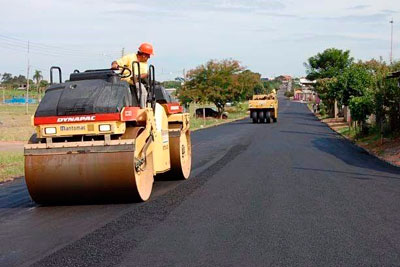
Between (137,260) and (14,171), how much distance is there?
9.42 metres

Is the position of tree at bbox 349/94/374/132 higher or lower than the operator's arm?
lower

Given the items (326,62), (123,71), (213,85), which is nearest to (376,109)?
(123,71)

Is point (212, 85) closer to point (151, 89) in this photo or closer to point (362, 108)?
point (362, 108)

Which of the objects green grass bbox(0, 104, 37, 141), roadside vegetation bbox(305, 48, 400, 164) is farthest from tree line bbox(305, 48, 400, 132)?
green grass bbox(0, 104, 37, 141)

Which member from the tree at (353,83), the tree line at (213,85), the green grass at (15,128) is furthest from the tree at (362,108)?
the tree line at (213,85)

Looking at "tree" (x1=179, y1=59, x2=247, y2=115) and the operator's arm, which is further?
"tree" (x1=179, y1=59, x2=247, y2=115)

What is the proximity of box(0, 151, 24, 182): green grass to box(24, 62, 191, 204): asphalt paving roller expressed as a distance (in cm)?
469

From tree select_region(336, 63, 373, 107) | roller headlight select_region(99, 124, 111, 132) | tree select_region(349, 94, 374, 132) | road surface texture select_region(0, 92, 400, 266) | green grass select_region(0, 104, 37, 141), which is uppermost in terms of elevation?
tree select_region(336, 63, 373, 107)

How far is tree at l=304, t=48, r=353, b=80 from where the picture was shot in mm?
67562

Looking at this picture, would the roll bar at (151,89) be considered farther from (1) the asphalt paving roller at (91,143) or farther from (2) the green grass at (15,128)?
(2) the green grass at (15,128)

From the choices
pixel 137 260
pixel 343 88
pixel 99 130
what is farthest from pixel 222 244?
pixel 343 88

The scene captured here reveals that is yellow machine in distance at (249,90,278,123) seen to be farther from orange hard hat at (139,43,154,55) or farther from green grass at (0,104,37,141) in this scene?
orange hard hat at (139,43,154,55)

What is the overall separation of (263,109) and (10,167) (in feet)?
101

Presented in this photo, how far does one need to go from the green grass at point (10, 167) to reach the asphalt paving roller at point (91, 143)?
15.4ft
